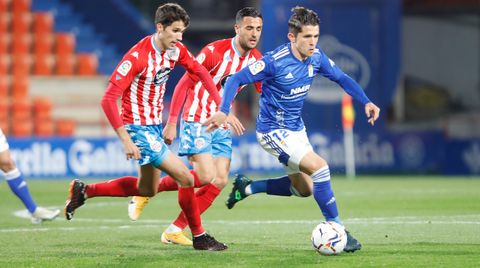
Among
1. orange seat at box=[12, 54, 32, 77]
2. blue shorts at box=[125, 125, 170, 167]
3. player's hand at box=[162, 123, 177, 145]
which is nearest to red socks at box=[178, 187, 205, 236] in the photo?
blue shorts at box=[125, 125, 170, 167]

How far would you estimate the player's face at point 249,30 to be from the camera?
10.5 meters

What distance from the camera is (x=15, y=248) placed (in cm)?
955

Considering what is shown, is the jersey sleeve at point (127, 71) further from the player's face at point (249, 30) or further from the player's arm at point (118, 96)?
the player's face at point (249, 30)

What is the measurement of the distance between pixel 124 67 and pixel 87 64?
16.8 metres

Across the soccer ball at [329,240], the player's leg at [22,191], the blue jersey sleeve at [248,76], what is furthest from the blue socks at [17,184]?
the soccer ball at [329,240]

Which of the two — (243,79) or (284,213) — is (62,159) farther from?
(243,79)

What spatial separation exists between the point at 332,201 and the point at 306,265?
3.33 feet

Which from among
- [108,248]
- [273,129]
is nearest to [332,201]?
[273,129]

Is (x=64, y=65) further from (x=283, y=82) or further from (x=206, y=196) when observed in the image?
(x=283, y=82)

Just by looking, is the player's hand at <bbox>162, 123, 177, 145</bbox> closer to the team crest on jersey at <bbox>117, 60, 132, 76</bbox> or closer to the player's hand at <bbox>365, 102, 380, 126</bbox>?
the team crest on jersey at <bbox>117, 60, 132, 76</bbox>

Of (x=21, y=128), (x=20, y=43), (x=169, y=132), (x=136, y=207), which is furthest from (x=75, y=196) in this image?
(x=20, y=43)

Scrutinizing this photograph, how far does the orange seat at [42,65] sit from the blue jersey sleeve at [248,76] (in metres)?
16.8

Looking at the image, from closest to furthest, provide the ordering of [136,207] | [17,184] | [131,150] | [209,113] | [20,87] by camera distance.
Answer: [131,150]
[136,207]
[209,113]
[17,184]
[20,87]

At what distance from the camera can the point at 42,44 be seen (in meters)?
25.9
